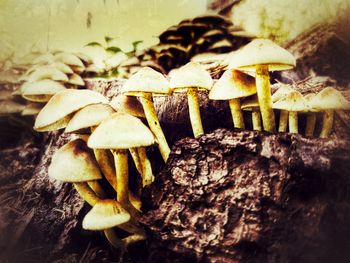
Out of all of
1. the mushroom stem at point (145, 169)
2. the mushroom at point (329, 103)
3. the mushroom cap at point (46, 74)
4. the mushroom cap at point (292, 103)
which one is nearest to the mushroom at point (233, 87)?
the mushroom cap at point (292, 103)

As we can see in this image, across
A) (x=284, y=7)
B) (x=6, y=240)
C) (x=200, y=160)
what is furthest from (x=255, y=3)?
(x=6, y=240)

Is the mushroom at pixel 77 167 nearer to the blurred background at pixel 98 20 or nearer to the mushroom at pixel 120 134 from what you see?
the mushroom at pixel 120 134

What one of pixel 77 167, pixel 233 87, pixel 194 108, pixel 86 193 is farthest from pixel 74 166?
pixel 233 87

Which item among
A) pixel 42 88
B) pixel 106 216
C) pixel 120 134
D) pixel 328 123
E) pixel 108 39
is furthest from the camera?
pixel 108 39

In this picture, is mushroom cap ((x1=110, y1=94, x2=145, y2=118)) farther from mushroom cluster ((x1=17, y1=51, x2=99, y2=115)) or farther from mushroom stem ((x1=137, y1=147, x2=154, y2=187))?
mushroom cluster ((x1=17, y1=51, x2=99, y2=115))

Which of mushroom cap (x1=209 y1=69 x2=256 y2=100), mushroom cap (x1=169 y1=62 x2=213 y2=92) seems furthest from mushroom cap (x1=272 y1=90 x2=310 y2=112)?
mushroom cap (x1=169 y1=62 x2=213 y2=92)

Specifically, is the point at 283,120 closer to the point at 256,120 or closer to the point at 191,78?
the point at 256,120

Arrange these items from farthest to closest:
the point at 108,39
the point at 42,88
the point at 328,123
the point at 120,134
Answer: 1. the point at 108,39
2. the point at 42,88
3. the point at 328,123
4. the point at 120,134
